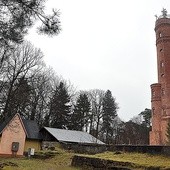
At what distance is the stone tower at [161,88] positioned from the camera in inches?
1350

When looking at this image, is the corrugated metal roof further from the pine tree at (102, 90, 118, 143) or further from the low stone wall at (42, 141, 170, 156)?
the pine tree at (102, 90, 118, 143)

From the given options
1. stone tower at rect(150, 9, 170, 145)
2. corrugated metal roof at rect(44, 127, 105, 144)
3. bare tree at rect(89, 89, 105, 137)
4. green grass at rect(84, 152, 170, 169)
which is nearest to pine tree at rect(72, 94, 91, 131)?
bare tree at rect(89, 89, 105, 137)

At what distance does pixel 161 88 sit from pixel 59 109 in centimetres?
1695

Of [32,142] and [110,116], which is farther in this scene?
[110,116]

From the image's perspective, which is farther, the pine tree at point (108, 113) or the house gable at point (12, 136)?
the pine tree at point (108, 113)

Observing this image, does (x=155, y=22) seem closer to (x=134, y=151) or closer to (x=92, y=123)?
(x=92, y=123)

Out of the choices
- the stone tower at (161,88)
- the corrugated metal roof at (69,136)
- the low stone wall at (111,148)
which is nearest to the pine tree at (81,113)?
the corrugated metal roof at (69,136)

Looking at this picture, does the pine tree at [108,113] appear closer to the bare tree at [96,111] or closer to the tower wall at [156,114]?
the bare tree at [96,111]

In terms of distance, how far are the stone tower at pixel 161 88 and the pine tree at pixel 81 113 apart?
16.2 m

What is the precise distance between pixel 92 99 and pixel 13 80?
88.5 ft

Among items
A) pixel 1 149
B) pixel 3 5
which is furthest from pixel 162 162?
pixel 1 149

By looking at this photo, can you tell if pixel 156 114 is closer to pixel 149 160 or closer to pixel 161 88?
pixel 161 88

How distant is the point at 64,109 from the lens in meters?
45.4

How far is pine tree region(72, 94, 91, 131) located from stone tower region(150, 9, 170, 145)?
16157mm
